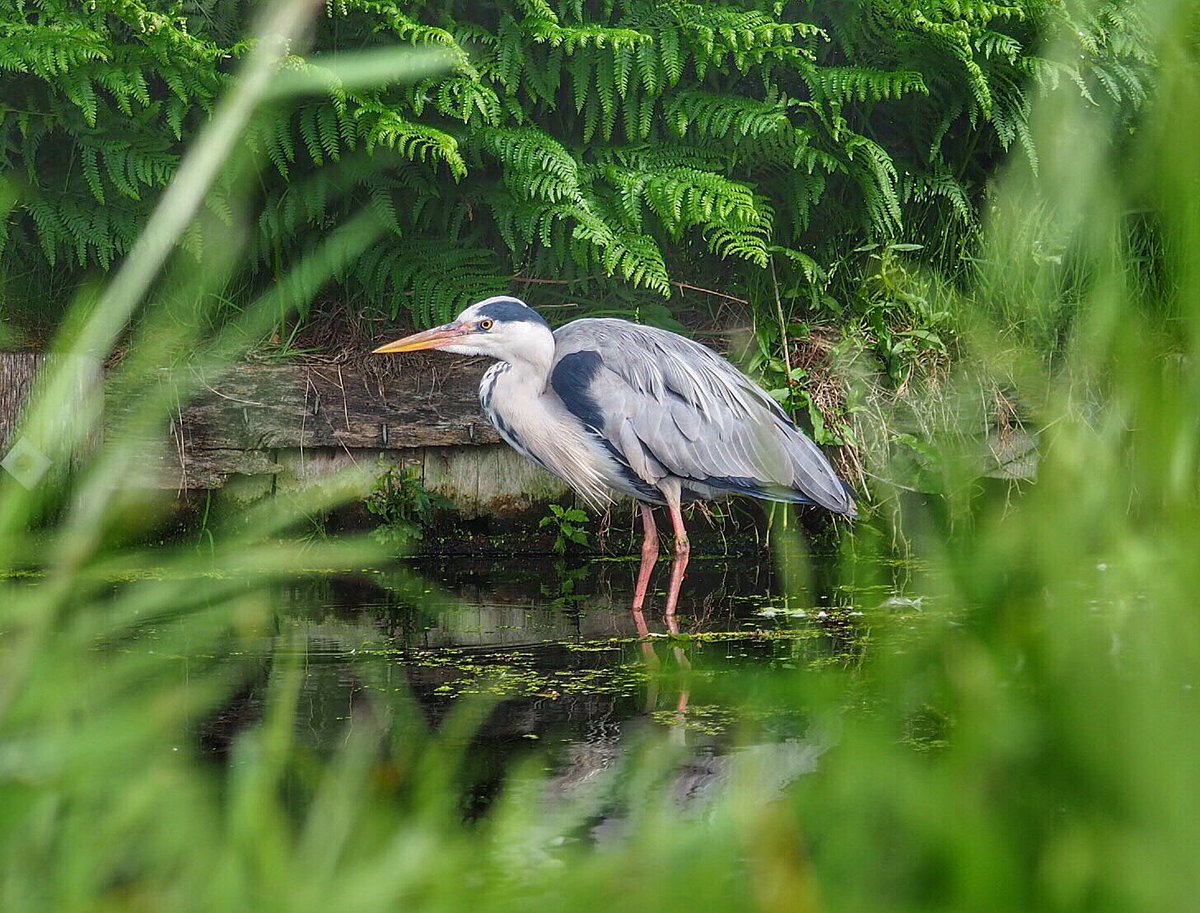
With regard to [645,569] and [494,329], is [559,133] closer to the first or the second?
[494,329]

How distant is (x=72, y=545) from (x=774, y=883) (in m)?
0.49

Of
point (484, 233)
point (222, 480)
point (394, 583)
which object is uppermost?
point (484, 233)

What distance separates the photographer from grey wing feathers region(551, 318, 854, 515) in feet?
15.8

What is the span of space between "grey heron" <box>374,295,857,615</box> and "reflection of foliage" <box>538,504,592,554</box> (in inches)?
18.9

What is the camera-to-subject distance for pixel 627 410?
4.83 metres

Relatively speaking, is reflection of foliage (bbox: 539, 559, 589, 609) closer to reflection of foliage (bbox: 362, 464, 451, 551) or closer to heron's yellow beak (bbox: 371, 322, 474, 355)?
reflection of foliage (bbox: 362, 464, 451, 551)

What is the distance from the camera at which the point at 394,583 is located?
4.99m

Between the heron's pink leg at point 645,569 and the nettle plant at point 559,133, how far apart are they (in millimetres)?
867

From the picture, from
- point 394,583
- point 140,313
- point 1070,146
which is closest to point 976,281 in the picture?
point 394,583

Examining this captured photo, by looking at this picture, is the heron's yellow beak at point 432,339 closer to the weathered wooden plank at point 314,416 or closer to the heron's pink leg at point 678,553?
the weathered wooden plank at point 314,416

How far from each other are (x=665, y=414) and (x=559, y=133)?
64.1 inches

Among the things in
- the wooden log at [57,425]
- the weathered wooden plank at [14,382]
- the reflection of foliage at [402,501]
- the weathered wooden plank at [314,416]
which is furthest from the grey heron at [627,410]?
the wooden log at [57,425]

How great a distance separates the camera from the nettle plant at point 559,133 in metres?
5.04

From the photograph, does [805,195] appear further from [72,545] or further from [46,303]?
[72,545]
